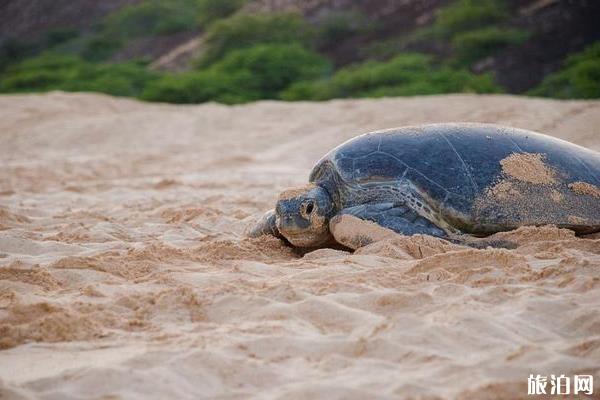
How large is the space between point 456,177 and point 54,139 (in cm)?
762

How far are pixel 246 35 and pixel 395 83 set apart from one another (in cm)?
581

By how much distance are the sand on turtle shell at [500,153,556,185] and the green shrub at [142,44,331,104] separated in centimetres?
1007

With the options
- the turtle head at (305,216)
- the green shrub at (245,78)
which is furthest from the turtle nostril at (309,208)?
the green shrub at (245,78)

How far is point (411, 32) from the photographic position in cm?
1919

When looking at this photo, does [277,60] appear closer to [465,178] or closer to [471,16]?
[471,16]

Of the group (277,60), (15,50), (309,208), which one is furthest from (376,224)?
(15,50)

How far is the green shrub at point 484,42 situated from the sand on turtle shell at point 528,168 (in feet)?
44.4

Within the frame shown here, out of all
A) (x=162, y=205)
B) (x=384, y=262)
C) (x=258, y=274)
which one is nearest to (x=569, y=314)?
(x=384, y=262)

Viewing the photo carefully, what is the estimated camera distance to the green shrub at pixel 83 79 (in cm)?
1539

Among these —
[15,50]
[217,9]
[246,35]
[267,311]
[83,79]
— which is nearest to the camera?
[267,311]

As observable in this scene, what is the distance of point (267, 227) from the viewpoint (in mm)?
3645

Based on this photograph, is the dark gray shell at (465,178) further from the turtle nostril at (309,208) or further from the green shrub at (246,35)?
the green shrub at (246,35)

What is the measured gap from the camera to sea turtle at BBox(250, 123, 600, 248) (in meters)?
3.36

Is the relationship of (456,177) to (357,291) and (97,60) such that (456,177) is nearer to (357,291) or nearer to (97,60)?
(357,291)
